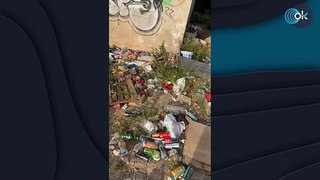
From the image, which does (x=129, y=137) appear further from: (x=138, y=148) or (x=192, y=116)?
(x=192, y=116)

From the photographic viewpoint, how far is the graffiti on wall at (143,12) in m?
7.24

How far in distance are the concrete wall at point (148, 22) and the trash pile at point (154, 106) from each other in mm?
268

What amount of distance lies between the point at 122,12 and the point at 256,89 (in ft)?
20.2

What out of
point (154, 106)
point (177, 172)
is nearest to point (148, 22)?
point (154, 106)

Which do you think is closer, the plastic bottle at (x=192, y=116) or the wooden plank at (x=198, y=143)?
the wooden plank at (x=198, y=143)

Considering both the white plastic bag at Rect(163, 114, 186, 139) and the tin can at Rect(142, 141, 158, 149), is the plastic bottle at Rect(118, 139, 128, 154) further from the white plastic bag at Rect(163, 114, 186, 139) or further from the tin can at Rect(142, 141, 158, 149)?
the white plastic bag at Rect(163, 114, 186, 139)

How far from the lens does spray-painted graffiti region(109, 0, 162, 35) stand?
7336 millimetres

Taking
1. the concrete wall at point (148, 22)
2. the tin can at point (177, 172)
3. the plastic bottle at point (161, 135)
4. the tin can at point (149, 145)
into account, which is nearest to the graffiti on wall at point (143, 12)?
the concrete wall at point (148, 22)

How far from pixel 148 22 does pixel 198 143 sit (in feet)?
11.5

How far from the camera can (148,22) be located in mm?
7414

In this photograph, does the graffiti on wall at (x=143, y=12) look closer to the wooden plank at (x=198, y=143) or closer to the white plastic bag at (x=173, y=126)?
the white plastic bag at (x=173, y=126)

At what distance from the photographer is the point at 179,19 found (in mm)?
7141

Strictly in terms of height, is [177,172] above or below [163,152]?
below
